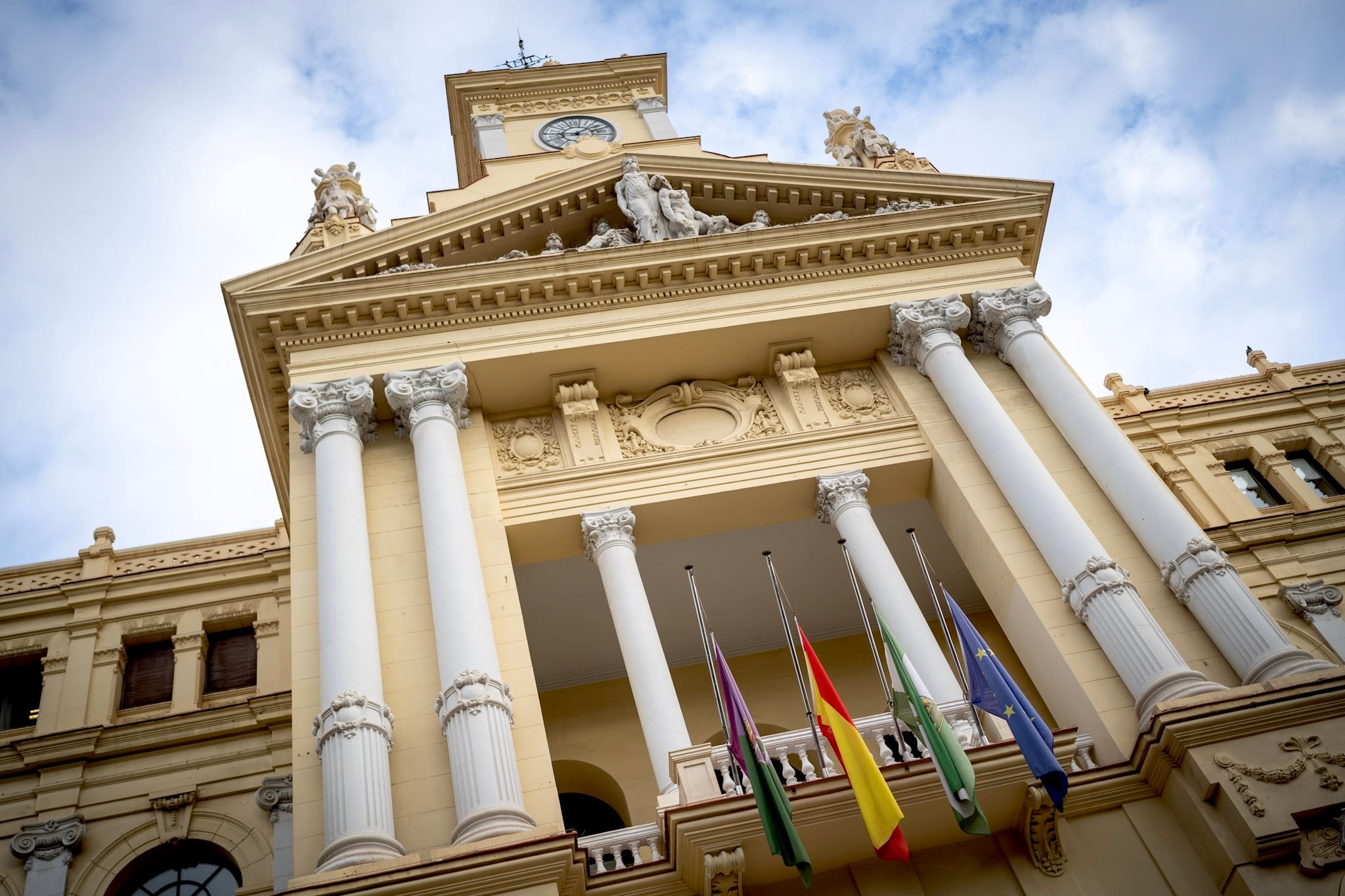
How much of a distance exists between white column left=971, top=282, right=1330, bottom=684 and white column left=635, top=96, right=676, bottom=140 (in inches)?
405

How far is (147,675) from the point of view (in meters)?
21.9

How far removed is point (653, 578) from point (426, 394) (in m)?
4.78

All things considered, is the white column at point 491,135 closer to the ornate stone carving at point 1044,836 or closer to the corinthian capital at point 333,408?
the corinthian capital at point 333,408

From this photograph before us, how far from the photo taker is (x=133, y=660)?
72.6 ft

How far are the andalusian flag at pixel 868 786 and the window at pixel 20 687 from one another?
54.3 ft

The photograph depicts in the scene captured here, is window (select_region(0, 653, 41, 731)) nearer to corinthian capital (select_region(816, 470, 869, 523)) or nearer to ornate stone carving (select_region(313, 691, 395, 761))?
ornate stone carving (select_region(313, 691, 395, 761))

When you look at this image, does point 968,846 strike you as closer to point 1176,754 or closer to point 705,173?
point 1176,754

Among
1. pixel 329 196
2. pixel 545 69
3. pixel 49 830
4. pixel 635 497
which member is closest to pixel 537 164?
pixel 329 196

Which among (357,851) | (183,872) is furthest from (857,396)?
(183,872)

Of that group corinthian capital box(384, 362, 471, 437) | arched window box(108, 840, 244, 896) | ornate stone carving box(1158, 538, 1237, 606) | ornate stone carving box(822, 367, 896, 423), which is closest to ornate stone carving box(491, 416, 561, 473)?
corinthian capital box(384, 362, 471, 437)

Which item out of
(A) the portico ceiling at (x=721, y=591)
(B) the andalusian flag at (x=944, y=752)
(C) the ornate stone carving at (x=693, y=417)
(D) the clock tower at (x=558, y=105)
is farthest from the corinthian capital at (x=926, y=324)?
(D) the clock tower at (x=558, y=105)

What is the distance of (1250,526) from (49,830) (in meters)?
21.5

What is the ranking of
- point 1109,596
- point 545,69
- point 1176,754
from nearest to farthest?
point 1176,754 < point 1109,596 < point 545,69

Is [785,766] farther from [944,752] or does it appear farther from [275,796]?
[275,796]
